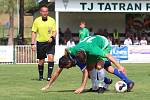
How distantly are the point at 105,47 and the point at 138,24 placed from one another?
1046 inches

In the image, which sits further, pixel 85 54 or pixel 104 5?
pixel 104 5

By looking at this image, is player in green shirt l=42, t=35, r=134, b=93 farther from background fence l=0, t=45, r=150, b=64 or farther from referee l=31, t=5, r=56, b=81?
background fence l=0, t=45, r=150, b=64

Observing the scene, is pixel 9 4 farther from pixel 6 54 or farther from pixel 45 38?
pixel 45 38

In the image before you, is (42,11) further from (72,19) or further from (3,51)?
(72,19)

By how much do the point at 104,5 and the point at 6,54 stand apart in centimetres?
719

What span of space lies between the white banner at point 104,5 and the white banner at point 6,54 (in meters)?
4.75

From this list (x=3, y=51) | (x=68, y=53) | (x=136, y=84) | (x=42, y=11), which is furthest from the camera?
(x=3, y=51)

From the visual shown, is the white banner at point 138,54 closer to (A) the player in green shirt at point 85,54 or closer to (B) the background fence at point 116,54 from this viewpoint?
(B) the background fence at point 116,54

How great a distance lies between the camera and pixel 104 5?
32.4 meters

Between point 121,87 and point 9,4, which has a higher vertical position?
point 9,4

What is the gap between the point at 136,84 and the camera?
14.2m

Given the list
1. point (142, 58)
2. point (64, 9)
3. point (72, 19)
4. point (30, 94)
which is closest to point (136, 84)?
point (30, 94)

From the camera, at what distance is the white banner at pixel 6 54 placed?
28.2 metres

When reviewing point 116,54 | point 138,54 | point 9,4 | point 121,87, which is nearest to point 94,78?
point 121,87
